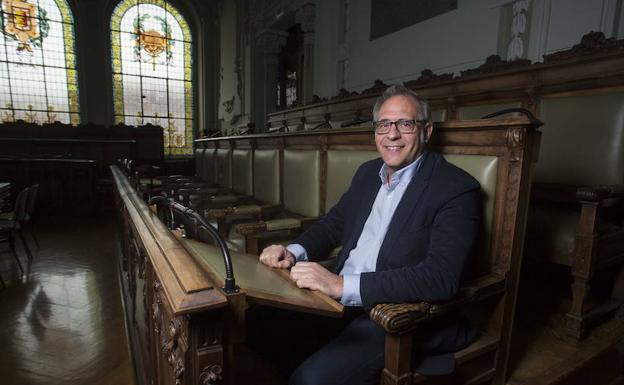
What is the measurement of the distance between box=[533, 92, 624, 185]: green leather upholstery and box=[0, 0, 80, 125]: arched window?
982 centimetres

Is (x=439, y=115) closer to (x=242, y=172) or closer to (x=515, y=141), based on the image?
(x=242, y=172)

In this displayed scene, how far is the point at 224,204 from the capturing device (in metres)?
3.07

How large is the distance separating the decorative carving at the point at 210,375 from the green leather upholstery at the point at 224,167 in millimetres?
3145

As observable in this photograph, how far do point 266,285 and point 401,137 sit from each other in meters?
0.69

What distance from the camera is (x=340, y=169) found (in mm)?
2113

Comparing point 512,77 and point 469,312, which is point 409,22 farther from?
point 469,312

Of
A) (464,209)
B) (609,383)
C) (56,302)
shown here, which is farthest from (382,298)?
(56,302)

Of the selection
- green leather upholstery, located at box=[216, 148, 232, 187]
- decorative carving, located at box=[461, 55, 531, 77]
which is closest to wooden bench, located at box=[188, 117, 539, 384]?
decorative carving, located at box=[461, 55, 531, 77]

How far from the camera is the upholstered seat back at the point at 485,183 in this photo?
3.90ft

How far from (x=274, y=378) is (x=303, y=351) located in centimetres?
15

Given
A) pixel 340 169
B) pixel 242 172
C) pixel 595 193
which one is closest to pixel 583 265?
pixel 595 193

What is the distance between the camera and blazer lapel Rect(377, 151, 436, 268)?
3.74 ft

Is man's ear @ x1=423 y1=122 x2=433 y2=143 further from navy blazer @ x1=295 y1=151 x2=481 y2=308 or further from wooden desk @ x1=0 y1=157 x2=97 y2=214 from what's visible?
wooden desk @ x1=0 y1=157 x2=97 y2=214

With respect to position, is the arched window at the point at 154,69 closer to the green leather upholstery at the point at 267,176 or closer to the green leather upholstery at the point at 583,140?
the green leather upholstery at the point at 267,176
